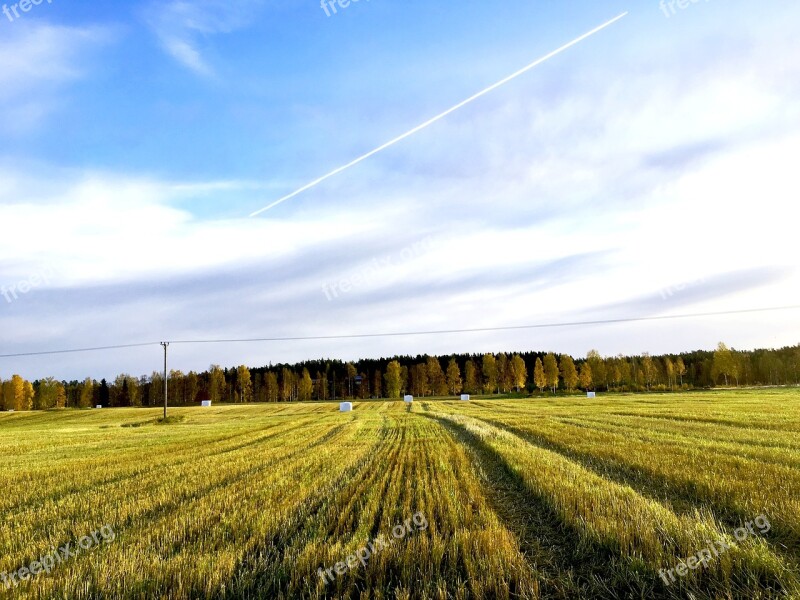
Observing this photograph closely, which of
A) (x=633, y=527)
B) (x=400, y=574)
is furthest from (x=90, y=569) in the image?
(x=633, y=527)

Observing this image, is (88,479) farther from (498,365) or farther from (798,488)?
(498,365)

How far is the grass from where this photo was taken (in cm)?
658

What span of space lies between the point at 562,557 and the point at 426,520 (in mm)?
2666

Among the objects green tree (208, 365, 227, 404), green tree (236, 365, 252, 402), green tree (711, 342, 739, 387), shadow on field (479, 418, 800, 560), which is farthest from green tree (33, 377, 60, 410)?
green tree (711, 342, 739, 387)

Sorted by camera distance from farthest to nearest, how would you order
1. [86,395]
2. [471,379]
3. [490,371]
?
[86,395] < [471,379] < [490,371]

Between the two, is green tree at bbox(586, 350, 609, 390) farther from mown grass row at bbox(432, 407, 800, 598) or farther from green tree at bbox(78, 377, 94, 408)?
green tree at bbox(78, 377, 94, 408)

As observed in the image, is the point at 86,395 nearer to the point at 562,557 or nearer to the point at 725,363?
the point at 562,557

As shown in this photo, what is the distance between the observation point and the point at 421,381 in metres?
148

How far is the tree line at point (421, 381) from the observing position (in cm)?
13725

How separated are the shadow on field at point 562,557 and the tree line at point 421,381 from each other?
12242 cm

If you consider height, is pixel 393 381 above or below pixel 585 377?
above

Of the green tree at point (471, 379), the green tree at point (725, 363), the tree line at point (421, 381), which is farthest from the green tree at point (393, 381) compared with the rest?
the green tree at point (725, 363)

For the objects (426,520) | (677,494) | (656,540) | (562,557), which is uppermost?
(656,540)

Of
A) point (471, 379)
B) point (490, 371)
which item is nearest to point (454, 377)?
point (471, 379)
